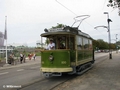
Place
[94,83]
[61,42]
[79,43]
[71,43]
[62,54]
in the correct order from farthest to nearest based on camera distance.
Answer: [79,43], [61,42], [71,43], [62,54], [94,83]

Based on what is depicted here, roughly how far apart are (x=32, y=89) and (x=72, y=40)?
441 centimetres

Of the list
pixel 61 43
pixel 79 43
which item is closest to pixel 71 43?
pixel 61 43

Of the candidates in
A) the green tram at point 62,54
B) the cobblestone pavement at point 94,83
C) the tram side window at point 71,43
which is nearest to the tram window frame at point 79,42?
the green tram at point 62,54

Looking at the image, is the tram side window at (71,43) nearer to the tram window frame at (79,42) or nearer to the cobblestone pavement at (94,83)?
the tram window frame at (79,42)

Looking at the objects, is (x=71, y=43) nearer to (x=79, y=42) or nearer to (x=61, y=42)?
(x=61, y=42)

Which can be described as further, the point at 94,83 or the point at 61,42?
the point at 61,42

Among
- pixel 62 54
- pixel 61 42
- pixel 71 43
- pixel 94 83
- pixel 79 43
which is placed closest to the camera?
pixel 94 83

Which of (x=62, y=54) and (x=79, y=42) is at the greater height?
(x=79, y=42)

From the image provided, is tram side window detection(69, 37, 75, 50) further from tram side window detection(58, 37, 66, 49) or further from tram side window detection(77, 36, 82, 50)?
tram side window detection(77, 36, 82, 50)

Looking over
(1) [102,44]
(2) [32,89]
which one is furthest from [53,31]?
(1) [102,44]

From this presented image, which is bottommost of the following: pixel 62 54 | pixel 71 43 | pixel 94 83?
pixel 94 83

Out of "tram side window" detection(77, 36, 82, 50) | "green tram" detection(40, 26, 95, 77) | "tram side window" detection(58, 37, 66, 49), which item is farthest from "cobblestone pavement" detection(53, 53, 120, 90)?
"tram side window" detection(58, 37, 66, 49)

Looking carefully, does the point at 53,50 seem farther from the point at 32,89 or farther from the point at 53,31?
the point at 32,89

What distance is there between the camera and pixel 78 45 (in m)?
12.3
